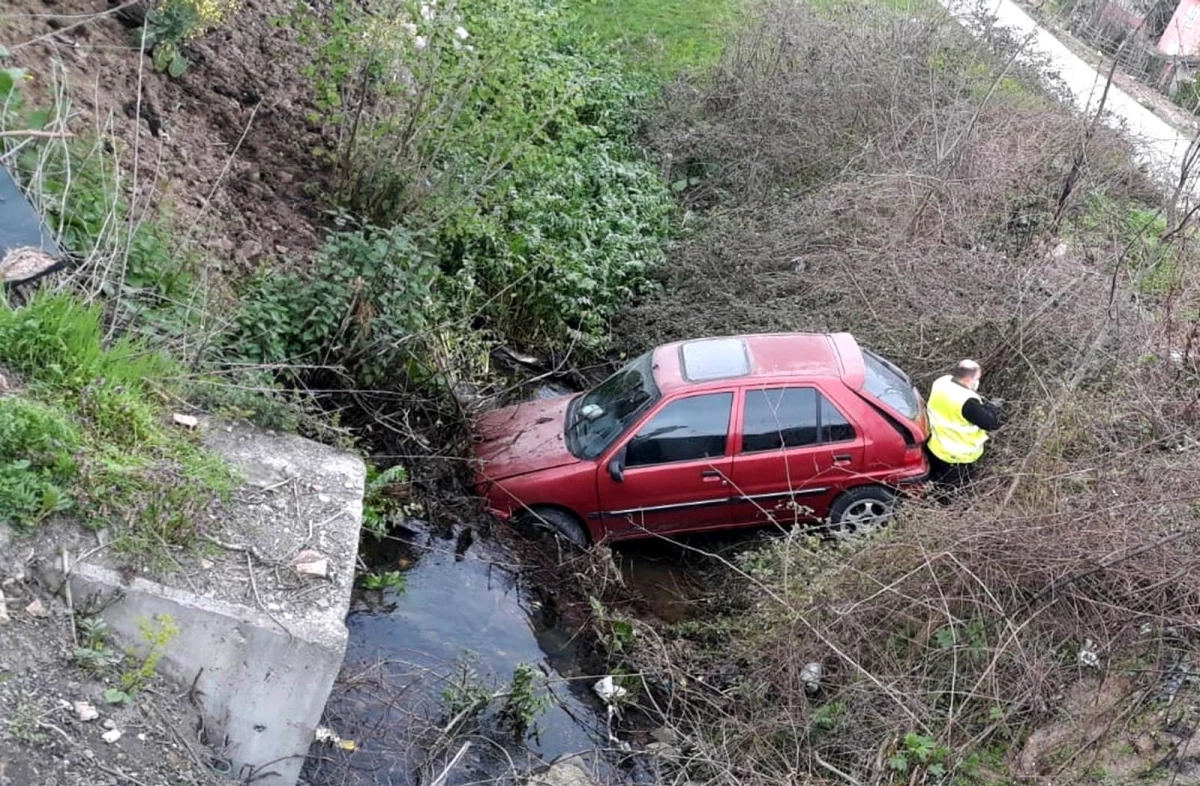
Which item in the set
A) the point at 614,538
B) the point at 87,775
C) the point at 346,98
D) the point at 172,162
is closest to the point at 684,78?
the point at 346,98

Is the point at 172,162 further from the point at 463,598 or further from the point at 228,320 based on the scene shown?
the point at 463,598

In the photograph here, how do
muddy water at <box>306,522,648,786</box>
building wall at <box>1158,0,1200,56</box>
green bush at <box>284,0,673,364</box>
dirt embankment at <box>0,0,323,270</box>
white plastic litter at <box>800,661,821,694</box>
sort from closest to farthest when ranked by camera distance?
muddy water at <box>306,522,648,786</box> → white plastic litter at <box>800,661,821,694</box> → green bush at <box>284,0,673,364</box> → dirt embankment at <box>0,0,323,270</box> → building wall at <box>1158,0,1200,56</box>

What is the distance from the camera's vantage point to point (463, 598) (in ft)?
27.1

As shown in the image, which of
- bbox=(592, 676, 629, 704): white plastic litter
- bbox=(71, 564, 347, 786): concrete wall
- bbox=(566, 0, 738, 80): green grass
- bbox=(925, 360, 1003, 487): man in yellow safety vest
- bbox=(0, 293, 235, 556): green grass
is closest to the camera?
bbox=(71, 564, 347, 786): concrete wall

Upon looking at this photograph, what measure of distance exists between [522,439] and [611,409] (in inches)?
32.1

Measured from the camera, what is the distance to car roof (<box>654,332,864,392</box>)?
868 centimetres

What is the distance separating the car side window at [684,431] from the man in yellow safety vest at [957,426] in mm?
1773

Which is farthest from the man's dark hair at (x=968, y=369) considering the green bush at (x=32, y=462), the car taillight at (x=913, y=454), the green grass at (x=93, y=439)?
the green bush at (x=32, y=462)

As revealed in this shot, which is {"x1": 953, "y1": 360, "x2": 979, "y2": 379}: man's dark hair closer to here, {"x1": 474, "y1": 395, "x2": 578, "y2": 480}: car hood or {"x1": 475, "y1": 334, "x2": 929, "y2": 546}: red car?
{"x1": 475, "y1": 334, "x2": 929, "y2": 546}: red car

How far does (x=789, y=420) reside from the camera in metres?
8.64

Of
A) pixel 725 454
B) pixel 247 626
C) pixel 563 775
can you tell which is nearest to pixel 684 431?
pixel 725 454

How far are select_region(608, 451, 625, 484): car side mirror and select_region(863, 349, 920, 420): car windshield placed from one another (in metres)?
2.04

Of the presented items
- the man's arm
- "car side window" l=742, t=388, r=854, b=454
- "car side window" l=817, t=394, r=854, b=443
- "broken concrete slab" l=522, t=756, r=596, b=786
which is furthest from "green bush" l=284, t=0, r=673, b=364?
the man's arm

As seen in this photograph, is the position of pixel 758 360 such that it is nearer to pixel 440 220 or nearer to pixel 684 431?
pixel 684 431
